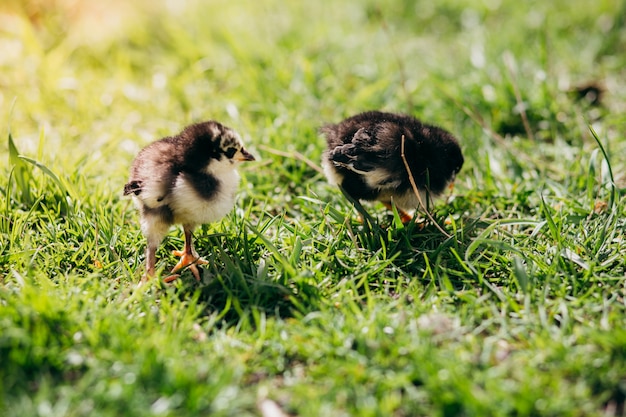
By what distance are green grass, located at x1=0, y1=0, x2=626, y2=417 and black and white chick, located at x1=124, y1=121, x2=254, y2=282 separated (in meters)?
0.24

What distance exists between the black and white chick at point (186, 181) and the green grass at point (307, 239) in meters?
0.24

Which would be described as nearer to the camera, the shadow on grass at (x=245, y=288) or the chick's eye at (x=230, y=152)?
the shadow on grass at (x=245, y=288)

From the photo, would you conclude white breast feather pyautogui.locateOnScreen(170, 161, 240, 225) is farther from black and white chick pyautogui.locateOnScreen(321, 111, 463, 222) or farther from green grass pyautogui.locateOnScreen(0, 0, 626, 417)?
black and white chick pyautogui.locateOnScreen(321, 111, 463, 222)

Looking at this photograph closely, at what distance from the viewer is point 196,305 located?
3289 millimetres

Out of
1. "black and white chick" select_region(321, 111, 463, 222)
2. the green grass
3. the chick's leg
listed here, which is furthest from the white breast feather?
"black and white chick" select_region(321, 111, 463, 222)

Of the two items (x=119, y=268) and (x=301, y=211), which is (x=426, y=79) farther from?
(x=119, y=268)

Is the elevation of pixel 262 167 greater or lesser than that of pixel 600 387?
greater

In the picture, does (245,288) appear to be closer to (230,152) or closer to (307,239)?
(307,239)

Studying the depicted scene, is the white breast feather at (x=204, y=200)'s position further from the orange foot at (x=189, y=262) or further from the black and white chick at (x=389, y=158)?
the black and white chick at (x=389, y=158)

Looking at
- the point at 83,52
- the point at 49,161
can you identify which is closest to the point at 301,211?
the point at 49,161

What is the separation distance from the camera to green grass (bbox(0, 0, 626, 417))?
105 inches

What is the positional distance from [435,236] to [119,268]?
72.5 inches

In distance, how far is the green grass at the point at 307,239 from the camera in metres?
2.66

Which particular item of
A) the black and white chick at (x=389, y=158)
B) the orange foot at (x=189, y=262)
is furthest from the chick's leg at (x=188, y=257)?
the black and white chick at (x=389, y=158)
